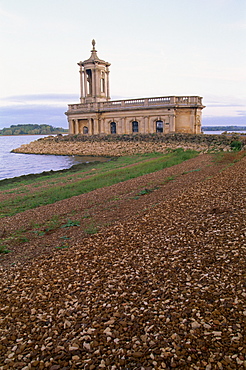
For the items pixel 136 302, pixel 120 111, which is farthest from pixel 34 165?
pixel 136 302

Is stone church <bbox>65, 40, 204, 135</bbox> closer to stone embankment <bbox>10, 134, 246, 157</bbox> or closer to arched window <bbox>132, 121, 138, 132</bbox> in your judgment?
arched window <bbox>132, 121, 138, 132</bbox>

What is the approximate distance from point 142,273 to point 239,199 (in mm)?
5225

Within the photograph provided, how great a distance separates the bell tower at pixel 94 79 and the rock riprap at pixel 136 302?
170 feet

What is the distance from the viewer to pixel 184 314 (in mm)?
4758

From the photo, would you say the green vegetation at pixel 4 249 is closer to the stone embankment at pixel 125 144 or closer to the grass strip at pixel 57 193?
the grass strip at pixel 57 193

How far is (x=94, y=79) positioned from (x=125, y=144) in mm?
16953

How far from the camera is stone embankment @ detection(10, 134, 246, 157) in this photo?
38.0 meters

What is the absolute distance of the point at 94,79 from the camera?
56.2m

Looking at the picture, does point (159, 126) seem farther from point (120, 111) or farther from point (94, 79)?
point (94, 79)

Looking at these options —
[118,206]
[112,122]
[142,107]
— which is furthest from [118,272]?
[112,122]

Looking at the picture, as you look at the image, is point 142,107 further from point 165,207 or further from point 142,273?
point 142,273

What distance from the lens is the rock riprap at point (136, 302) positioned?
416 cm

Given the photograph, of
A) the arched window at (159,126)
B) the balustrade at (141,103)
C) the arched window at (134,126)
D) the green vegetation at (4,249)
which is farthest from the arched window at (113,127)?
the green vegetation at (4,249)

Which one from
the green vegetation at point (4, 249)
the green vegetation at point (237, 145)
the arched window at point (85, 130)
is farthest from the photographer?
the arched window at point (85, 130)
